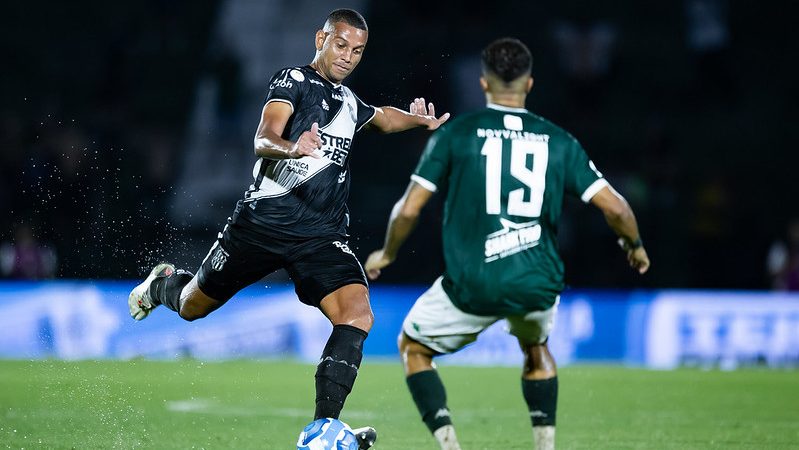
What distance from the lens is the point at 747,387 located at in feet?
40.0

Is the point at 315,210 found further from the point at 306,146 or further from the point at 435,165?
the point at 435,165

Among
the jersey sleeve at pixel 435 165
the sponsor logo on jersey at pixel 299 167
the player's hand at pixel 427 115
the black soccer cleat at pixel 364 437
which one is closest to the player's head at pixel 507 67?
the jersey sleeve at pixel 435 165

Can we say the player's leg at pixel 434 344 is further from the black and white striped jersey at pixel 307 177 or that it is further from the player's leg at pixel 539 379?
the black and white striped jersey at pixel 307 177

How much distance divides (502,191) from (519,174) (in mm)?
Answer: 114

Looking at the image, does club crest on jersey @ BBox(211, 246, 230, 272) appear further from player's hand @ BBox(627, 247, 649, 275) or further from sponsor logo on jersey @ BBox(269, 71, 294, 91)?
player's hand @ BBox(627, 247, 649, 275)

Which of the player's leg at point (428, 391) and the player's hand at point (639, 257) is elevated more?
the player's hand at point (639, 257)

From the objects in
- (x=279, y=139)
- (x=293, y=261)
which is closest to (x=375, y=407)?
(x=293, y=261)

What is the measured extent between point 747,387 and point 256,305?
6365 millimetres

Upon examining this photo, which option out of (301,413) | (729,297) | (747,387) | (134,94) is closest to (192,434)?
(301,413)

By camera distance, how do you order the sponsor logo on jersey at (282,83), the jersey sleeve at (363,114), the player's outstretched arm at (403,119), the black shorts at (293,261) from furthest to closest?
the player's outstretched arm at (403,119) → the jersey sleeve at (363,114) → the black shorts at (293,261) → the sponsor logo on jersey at (282,83)

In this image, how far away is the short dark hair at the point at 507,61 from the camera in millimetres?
5520

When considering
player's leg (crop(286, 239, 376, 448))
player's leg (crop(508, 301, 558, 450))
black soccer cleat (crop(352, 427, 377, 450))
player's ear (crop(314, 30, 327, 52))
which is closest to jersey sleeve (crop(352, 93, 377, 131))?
player's ear (crop(314, 30, 327, 52))

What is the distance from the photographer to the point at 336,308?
6223 millimetres

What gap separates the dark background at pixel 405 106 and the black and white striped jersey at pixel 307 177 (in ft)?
35.8
